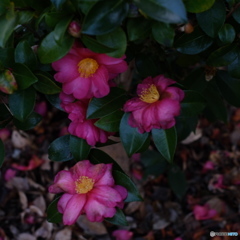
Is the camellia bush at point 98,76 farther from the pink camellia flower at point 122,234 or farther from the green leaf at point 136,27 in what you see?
the pink camellia flower at point 122,234

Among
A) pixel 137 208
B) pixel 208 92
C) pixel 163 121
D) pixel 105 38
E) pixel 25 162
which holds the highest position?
pixel 105 38

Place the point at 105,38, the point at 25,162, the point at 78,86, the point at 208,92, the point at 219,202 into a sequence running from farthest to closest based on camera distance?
the point at 25,162 < the point at 219,202 < the point at 208,92 < the point at 78,86 < the point at 105,38

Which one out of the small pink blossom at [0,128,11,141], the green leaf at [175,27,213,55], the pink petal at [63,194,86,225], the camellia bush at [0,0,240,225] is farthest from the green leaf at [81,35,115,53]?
the small pink blossom at [0,128,11,141]

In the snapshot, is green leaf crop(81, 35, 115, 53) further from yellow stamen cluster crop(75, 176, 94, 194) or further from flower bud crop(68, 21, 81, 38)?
yellow stamen cluster crop(75, 176, 94, 194)

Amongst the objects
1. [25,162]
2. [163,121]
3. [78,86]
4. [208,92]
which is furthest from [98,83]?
[25,162]

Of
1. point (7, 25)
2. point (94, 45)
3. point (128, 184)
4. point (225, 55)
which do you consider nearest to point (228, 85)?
point (225, 55)

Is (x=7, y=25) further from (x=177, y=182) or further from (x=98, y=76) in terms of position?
(x=177, y=182)

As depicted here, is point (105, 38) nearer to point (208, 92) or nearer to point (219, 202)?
point (208, 92)
